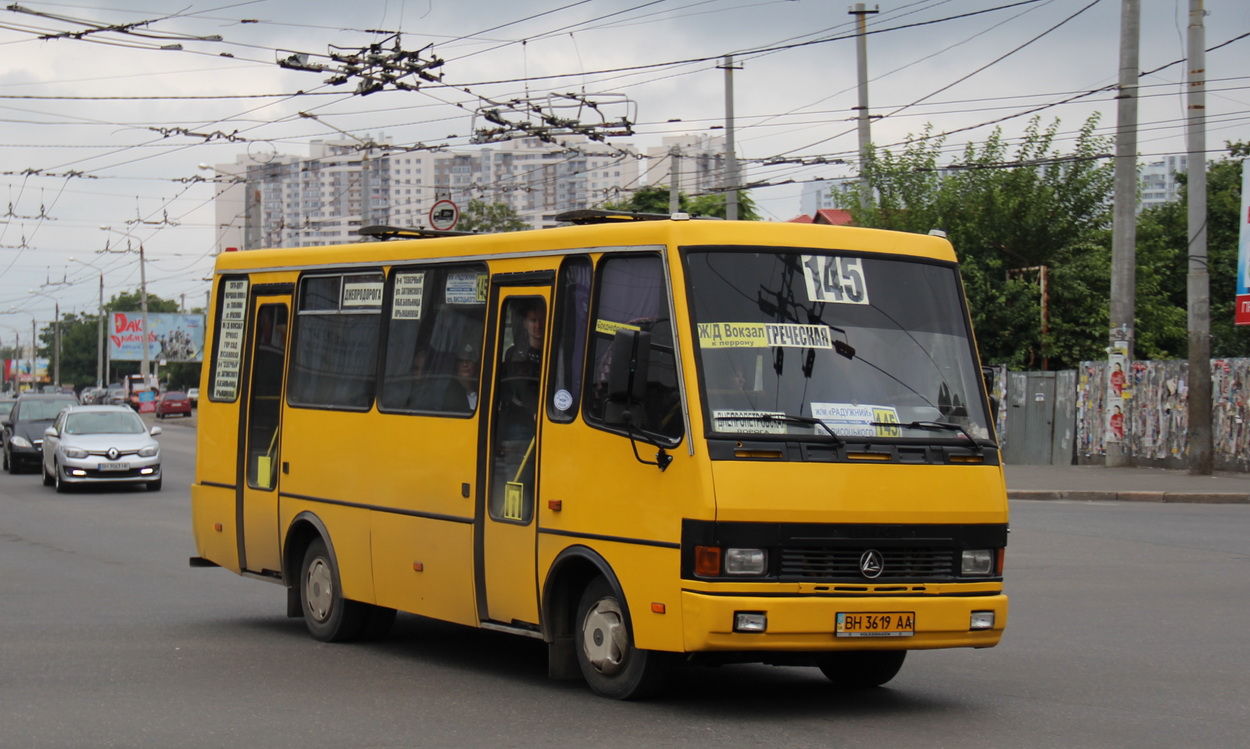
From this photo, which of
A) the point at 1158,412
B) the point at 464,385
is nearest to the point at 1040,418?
the point at 1158,412

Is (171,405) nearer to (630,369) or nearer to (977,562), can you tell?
(630,369)

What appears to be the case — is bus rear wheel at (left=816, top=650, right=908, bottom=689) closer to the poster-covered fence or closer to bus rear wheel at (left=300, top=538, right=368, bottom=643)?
bus rear wheel at (left=300, top=538, right=368, bottom=643)

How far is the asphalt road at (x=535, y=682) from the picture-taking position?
7430 mm

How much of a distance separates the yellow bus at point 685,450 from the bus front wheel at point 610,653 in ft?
0.06

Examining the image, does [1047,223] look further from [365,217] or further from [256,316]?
[256,316]

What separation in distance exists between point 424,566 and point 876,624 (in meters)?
3.22

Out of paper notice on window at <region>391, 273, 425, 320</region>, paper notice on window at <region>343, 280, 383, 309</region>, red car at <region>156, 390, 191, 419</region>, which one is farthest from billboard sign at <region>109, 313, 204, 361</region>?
paper notice on window at <region>391, 273, 425, 320</region>

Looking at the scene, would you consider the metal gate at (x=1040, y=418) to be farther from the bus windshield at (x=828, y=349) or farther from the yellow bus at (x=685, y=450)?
the bus windshield at (x=828, y=349)

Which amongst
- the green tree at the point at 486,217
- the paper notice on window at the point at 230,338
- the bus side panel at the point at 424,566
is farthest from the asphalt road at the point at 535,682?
the green tree at the point at 486,217

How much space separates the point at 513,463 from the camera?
8953 mm

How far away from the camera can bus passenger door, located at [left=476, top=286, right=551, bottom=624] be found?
8.77 metres

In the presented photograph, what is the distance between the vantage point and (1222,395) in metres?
28.5

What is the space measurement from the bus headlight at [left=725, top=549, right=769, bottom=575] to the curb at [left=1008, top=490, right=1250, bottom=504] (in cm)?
1826

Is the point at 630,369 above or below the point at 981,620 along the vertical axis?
above
